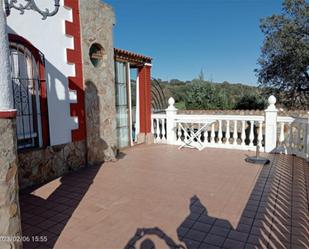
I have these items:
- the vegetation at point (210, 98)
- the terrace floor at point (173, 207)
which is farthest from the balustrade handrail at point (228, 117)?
the vegetation at point (210, 98)

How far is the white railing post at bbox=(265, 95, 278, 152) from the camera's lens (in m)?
5.97

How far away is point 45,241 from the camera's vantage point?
249cm

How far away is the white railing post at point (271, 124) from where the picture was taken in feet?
19.6

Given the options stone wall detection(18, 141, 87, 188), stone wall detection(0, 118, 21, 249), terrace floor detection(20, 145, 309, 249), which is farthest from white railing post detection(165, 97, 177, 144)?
stone wall detection(0, 118, 21, 249)

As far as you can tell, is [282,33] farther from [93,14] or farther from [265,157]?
[93,14]

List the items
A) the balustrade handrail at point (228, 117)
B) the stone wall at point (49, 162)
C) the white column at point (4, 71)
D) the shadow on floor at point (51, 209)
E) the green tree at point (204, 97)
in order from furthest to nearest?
the green tree at point (204, 97) < the balustrade handrail at point (228, 117) < the stone wall at point (49, 162) < the shadow on floor at point (51, 209) < the white column at point (4, 71)

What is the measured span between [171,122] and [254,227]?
4.96 metres

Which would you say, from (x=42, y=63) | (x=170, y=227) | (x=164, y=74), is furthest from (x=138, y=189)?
(x=164, y=74)

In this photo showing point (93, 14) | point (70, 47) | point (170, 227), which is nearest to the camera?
point (170, 227)

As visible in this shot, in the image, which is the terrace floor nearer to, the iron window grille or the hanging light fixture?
the iron window grille

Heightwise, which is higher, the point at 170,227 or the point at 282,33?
the point at 282,33

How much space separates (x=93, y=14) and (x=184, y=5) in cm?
688

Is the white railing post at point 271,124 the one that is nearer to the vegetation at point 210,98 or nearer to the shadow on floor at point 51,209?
the shadow on floor at point 51,209

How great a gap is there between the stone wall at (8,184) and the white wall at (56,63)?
2.69 m
